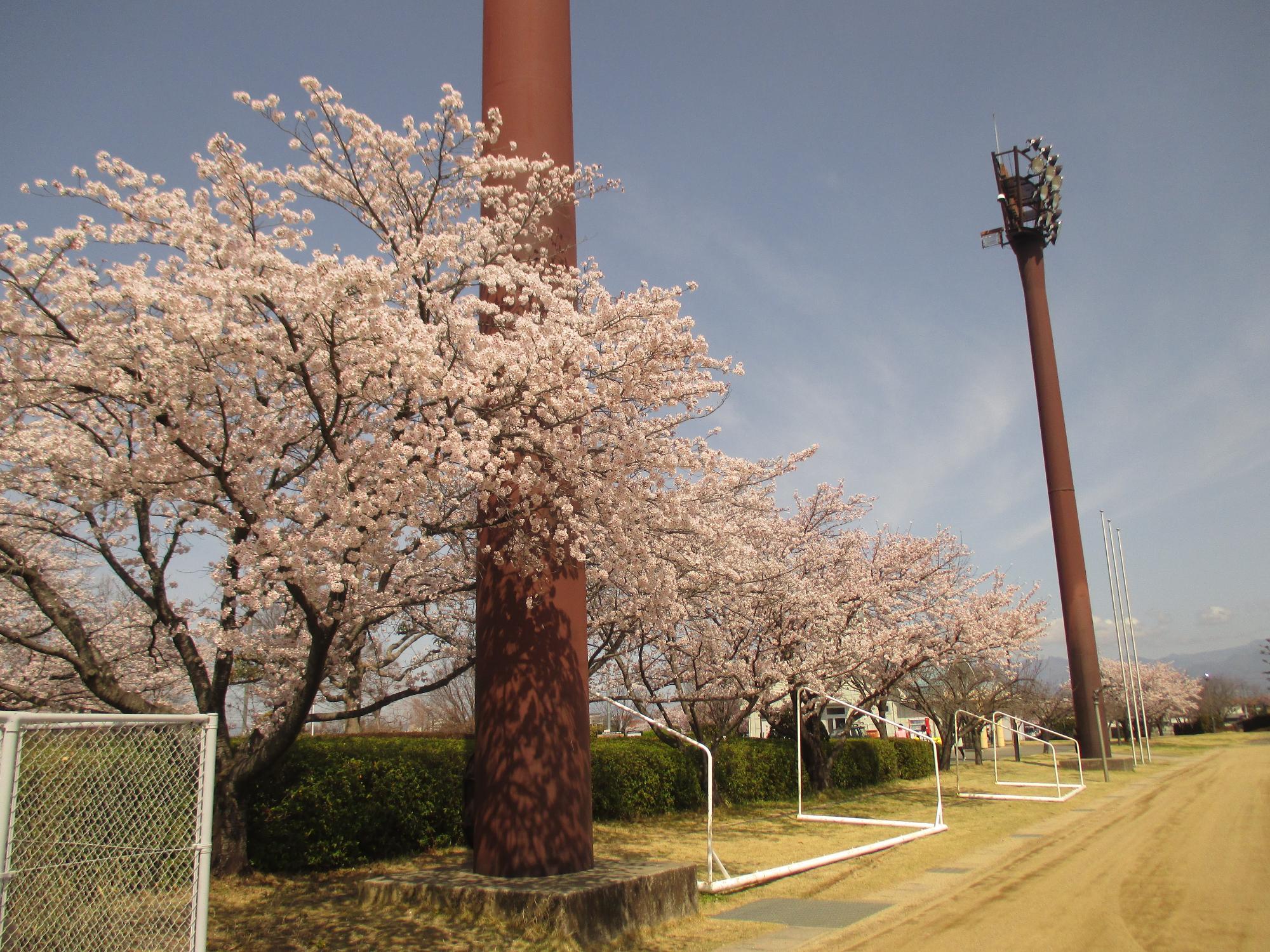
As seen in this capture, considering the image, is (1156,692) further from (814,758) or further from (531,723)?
(531,723)

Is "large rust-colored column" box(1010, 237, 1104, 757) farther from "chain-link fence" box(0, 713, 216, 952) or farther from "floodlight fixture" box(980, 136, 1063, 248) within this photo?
"chain-link fence" box(0, 713, 216, 952)

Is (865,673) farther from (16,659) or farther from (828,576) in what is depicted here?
(16,659)

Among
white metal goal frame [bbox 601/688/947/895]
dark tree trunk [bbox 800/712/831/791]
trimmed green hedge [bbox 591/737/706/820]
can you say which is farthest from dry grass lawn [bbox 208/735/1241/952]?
dark tree trunk [bbox 800/712/831/791]

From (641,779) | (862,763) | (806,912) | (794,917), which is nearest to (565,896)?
(794,917)

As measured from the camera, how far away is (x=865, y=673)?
→ 1977 centimetres

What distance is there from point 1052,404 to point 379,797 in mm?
33095

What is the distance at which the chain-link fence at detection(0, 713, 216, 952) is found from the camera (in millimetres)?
3920

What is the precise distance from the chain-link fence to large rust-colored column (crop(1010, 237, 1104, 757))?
33705mm

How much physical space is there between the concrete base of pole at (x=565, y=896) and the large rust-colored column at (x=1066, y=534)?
96.7 ft

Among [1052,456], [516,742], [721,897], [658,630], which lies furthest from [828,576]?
[1052,456]

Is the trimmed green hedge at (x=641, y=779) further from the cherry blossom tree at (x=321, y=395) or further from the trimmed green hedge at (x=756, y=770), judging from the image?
the cherry blossom tree at (x=321, y=395)

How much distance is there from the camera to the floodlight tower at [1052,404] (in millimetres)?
33281

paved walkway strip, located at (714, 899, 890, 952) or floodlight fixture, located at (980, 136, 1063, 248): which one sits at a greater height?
floodlight fixture, located at (980, 136, 1063, 248)

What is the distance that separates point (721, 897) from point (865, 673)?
1184 centimetres
